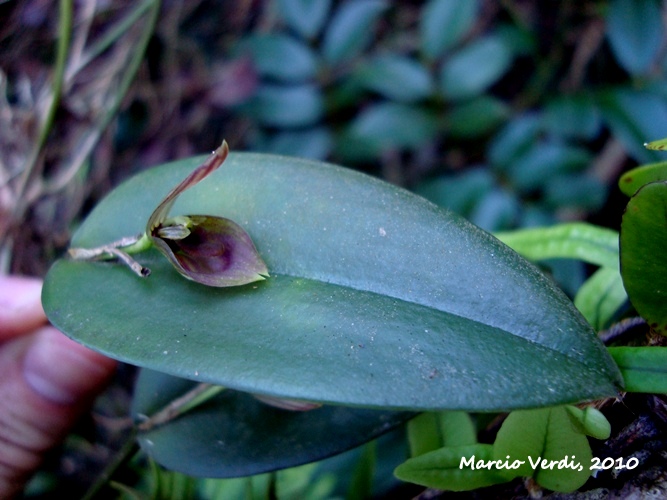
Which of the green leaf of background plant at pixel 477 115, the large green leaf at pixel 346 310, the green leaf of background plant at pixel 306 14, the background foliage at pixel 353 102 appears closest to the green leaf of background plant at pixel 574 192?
the background foliage at pixel 353 102

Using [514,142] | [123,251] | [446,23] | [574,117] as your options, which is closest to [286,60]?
[446,23]

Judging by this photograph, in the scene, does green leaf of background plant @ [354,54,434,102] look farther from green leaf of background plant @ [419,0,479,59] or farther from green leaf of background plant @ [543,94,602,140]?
green leaf of background plant @ [543,94,602,140]

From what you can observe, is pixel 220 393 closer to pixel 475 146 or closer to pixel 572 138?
pixel 475 146

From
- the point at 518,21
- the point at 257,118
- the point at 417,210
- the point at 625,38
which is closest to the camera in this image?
the point at 417,210

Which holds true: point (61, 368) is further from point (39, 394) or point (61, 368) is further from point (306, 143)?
point (306, 143)

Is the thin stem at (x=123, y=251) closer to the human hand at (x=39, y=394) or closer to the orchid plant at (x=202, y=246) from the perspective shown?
the orchid plant at (x=202, y=246)

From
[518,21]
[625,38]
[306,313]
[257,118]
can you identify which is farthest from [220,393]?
[518,21]

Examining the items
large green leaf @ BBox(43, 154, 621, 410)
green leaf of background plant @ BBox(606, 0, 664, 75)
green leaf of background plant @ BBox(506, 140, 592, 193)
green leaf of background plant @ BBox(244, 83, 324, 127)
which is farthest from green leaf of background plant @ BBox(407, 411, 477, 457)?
green leaf of background plant @ BBox(606, 0, 664, 75)
